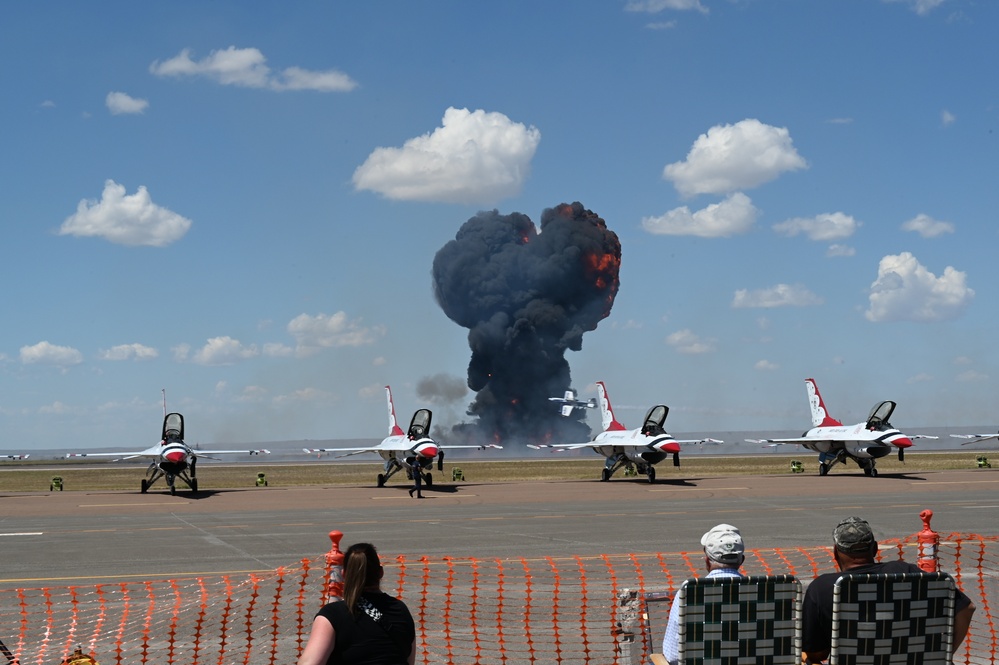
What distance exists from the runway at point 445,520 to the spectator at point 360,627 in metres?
12.9

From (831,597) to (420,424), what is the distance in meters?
37.8

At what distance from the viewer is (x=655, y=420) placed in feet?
148

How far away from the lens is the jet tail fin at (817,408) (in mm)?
50309

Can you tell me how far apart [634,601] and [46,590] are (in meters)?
11.2

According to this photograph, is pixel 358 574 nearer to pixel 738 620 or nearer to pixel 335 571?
pixel 738 620

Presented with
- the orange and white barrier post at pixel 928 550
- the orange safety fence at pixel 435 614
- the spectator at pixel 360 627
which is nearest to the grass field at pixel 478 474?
the orange safety fence at pixel 435 614

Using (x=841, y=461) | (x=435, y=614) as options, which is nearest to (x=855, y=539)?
(x=435, y=614)

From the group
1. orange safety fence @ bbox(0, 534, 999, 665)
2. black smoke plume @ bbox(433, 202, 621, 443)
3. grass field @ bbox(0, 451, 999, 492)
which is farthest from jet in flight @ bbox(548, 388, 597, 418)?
orange safety fence @ bbox(0, 534, 999, 665)

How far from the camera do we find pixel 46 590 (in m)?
16.2

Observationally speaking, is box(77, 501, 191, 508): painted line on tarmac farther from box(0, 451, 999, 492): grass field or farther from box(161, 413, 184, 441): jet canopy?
box(0, 451, 999, 492): grass field

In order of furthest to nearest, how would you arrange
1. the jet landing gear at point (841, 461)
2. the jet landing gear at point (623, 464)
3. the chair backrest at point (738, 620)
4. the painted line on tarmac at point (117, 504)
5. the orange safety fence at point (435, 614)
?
the jet landing gear at point (841, 461) → the jet landing gear at point (623, 464) → the painted line on tarmac at point (117, 504) → the orange safety fence at point (435, 614) → the chair backrest at point (738, 620)

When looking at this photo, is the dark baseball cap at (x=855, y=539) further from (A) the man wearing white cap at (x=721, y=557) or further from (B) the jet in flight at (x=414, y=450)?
(B) the jet in flight at (x=414, y=450)

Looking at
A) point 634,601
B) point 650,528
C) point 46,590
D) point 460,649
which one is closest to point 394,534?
point 650,528

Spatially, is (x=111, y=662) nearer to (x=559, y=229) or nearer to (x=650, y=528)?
(x=650, y=528)
